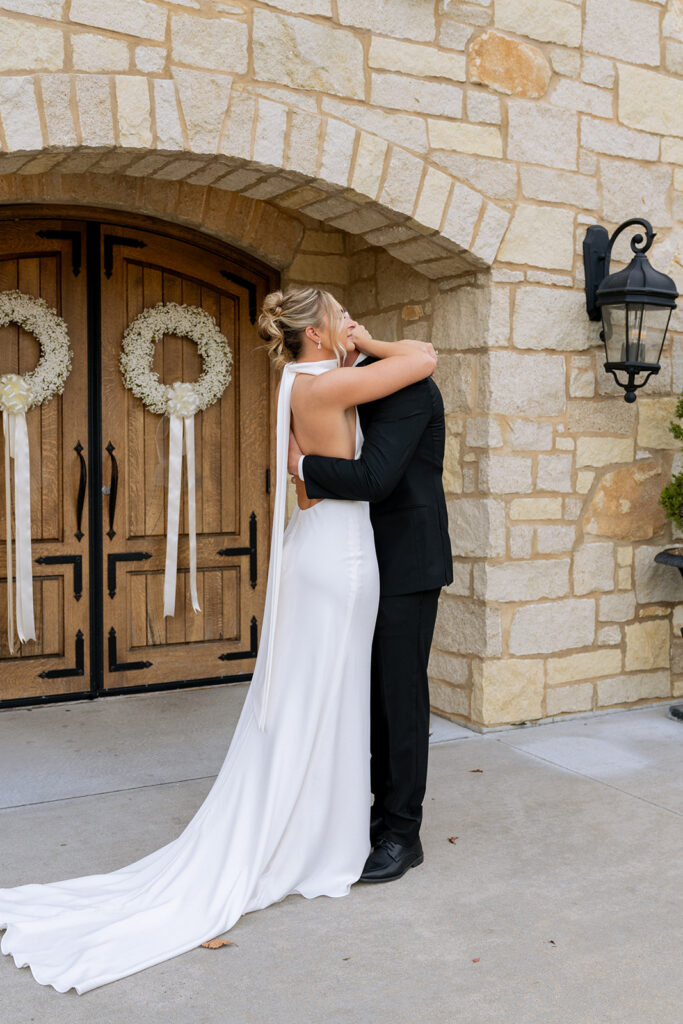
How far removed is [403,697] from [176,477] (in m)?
2.43

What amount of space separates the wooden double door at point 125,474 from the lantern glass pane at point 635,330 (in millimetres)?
1801

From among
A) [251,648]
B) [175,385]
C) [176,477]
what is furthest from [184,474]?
[251,648]

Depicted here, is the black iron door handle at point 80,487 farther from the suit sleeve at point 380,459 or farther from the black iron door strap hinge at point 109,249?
the suit sleeve at point 380,459

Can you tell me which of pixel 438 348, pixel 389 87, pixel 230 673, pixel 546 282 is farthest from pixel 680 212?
pixel 230 673

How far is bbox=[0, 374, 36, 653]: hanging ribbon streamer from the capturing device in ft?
15.4

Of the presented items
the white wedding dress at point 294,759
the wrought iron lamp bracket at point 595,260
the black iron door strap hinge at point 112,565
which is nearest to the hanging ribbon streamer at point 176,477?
the black iron door strap hinge at point 112,565

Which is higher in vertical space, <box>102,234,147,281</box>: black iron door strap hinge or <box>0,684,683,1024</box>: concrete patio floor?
<box>102,234,147,281</box>: black iron door strap hinge

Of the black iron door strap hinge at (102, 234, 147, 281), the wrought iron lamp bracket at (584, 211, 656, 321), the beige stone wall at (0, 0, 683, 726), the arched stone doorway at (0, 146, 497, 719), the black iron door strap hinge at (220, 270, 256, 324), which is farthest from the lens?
the black iron door strap hinge at (220, 270, 256, 324)

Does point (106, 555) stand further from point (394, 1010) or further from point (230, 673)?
point (394, 1010)

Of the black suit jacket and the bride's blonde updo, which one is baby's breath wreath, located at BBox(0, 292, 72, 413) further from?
the black suit jacket

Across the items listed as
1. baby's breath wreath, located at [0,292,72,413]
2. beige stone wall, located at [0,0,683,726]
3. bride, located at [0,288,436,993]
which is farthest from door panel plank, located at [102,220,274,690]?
bride, located at [0,288,436,993]

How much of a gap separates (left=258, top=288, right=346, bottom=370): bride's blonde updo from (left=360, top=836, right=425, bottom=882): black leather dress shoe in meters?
1.45

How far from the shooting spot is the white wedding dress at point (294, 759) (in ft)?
9.03

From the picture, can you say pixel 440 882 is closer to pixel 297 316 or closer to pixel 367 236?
pixel 297 316
